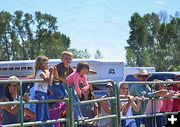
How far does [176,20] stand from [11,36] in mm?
26233

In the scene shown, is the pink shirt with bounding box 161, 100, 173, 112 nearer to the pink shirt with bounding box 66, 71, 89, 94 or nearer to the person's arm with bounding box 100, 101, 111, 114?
the person's arm with bounding box 100, 101, 111, 114

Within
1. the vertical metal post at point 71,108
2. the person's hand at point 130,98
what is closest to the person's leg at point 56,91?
the vertical metal post at point 71,108

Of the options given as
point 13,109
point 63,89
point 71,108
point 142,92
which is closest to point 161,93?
point 142,92

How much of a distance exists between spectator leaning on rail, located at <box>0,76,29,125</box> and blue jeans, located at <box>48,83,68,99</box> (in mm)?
604

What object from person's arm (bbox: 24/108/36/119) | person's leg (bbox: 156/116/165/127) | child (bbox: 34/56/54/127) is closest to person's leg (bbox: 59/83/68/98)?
child (bbox: 34/56/54/127)

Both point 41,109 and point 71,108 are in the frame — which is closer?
point 41,109

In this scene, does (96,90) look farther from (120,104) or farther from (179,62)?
(179,62)

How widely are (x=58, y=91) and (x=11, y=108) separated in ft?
2.86

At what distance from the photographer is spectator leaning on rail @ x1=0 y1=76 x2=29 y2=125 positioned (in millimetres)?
6529

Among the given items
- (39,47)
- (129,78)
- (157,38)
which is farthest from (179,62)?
(129,78)

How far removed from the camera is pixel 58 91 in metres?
7.15

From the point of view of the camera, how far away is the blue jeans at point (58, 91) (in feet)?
23.5

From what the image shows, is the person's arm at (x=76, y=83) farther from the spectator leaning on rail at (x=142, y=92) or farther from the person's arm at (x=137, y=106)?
the spectator leaning on rail at (x=142, y=92)

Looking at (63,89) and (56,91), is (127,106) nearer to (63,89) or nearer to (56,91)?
(63,89)
